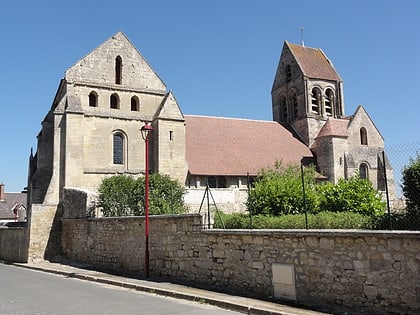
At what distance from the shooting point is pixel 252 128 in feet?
117

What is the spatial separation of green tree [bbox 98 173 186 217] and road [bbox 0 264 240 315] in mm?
5950

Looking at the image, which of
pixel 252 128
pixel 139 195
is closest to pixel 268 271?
pixel 139 195

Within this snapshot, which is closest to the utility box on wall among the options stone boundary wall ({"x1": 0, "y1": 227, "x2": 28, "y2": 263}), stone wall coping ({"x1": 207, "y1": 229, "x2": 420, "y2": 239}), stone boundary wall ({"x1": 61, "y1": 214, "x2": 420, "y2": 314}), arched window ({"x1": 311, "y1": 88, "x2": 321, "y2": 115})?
stone boundary wall ({"x1": 61, "y1": 214, "x2": 420, "y2": 314})

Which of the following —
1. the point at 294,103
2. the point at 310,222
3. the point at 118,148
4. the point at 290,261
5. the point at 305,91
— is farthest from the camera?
the point at 294,103

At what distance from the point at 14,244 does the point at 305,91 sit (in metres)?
28.5

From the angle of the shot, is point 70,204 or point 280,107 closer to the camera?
point 70,204

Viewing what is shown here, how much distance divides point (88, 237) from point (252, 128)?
67.1ft

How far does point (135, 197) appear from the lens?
19578 millimetres

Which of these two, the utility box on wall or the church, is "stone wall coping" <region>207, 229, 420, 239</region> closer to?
the utility box on wall

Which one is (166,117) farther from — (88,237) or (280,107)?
(280,107)

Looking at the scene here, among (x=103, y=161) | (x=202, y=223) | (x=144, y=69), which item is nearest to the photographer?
(x=202, y=223)

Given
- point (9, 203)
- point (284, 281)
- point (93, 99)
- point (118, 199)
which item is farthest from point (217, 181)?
point (9, 203)

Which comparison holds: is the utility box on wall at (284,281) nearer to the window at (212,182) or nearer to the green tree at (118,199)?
the green tree at (118,199)

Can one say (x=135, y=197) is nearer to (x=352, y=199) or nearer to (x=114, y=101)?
(x=114, y=101)
